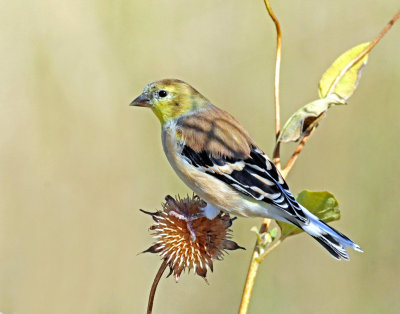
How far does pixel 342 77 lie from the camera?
6.03ft

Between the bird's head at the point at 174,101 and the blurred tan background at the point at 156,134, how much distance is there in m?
1.40

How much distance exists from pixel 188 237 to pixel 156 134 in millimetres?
1899

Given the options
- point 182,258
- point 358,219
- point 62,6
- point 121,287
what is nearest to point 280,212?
point 182,258

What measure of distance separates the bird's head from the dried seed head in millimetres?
414

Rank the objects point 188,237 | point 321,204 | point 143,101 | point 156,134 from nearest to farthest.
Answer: point 321,204
point 188,237
point 143,101
point 156,134

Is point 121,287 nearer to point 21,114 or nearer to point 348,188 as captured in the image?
point 21,114

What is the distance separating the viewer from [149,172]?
391cm

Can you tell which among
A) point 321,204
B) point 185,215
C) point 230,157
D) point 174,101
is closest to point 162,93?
point 174,101

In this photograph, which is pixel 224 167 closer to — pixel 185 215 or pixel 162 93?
pixel 185 215

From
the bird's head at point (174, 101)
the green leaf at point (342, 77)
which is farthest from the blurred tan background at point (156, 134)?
the green leaf at point (342, 77)

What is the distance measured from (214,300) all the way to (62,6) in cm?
212

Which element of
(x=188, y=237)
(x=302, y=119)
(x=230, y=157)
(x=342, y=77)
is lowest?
(x=188, y=237)

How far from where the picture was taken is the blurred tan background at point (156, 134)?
3771 mm

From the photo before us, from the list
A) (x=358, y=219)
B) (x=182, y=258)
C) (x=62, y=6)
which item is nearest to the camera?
(x=182, y=258)
